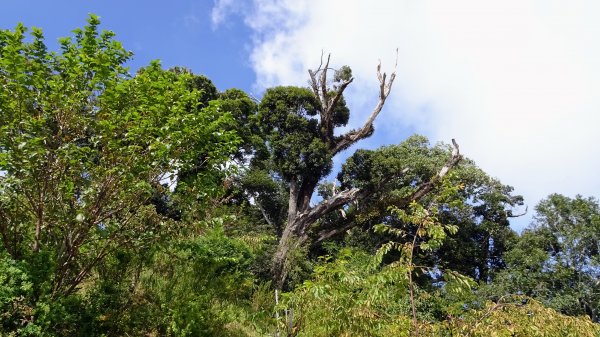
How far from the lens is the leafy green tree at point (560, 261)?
1980 cm

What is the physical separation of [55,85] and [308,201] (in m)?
12.7

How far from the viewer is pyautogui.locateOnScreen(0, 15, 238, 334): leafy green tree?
4.22m

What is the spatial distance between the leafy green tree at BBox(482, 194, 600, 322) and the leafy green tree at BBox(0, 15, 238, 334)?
18638 mm

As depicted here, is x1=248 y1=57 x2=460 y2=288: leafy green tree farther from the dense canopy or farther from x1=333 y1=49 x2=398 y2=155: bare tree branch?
the dense canopy

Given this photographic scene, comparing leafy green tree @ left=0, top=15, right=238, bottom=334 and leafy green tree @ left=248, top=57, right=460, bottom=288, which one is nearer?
leafy green tree @ left=0, top=15, right=238, bottom=334

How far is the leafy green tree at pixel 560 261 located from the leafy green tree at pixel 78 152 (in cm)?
1864

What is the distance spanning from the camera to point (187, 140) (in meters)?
4.88

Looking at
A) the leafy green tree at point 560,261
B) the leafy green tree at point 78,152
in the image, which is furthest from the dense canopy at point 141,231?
the leafy green tree at point 560,261

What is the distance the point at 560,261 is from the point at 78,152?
74.8ft

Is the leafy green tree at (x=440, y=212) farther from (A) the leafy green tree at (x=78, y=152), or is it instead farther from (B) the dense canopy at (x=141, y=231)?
(A) the leafy green tree at (x=78, y=152)

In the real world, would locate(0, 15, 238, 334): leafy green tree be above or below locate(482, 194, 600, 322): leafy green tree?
below

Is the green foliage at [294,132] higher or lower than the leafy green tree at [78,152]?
higher

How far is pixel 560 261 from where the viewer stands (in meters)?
21.3

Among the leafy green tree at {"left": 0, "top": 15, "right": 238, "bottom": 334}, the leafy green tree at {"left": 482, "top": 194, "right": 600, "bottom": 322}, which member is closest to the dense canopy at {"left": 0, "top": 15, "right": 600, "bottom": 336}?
the leafy green tree at {"left": 0, "top": 15, "right": 238, "bottom": 334}
